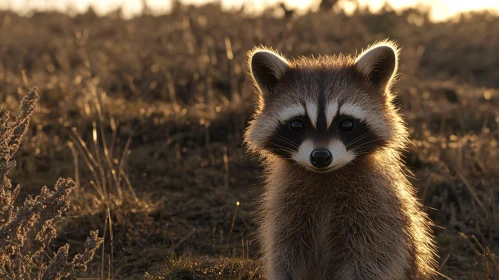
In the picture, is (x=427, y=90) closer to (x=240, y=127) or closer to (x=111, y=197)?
(x=240, y=127)

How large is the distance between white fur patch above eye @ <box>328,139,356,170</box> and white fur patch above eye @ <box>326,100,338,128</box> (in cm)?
12

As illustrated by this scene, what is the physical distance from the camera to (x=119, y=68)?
9383 millimetres

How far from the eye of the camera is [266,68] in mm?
4484

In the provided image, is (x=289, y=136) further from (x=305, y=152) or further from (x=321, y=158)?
(x=321, y=158)

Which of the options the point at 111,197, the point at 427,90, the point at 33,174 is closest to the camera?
the point at 111,197

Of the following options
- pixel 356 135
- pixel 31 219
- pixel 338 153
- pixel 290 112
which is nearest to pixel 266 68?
pixel 290 112

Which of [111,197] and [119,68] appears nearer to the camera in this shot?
[111,197]

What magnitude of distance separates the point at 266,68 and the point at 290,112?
1.68ft

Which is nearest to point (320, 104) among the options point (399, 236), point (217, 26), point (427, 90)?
point (399, 236)

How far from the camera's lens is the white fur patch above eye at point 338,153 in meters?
3.80

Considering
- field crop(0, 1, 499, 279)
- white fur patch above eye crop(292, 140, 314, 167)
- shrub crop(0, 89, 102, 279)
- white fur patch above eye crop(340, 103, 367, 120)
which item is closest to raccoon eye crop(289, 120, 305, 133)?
white fur patch above eye crop(292, 140, 314, 167)

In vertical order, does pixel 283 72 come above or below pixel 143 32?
above

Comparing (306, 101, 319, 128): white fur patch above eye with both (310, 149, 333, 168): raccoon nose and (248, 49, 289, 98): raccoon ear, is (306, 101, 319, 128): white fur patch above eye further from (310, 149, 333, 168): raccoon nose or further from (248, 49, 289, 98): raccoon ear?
→ (248, 49, 289, 98): raccoon ear

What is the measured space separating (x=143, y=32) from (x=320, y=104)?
7984 mm
